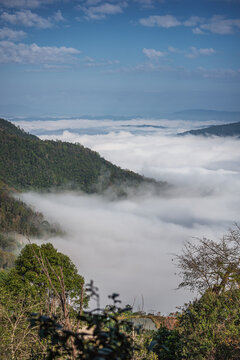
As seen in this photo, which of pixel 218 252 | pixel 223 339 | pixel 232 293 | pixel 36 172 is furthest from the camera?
pixel 36 172

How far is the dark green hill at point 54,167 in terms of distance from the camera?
483ft

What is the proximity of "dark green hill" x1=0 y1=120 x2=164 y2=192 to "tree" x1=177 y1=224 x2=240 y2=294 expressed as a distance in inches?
5168

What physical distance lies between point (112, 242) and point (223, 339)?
134 metres

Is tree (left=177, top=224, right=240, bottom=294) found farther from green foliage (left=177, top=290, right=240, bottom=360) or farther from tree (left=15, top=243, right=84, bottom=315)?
tree (left=15, top=243, right=84, bottom=315)

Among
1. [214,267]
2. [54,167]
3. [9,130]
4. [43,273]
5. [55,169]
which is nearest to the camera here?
[214,267]

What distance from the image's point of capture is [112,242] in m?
144

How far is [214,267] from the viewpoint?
1672 cm

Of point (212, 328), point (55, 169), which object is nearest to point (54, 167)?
point (55, 169)

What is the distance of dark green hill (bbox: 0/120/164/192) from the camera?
147250 mm

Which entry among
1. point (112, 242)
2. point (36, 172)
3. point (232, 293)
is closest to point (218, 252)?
point (232, 293)

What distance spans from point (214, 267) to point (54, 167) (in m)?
144

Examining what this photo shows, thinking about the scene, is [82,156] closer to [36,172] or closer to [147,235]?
[36,172]

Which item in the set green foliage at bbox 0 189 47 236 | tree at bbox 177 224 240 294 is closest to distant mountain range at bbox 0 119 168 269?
green foliage at bbox 0 189 47 236

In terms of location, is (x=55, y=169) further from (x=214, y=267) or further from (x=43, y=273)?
(x=214, y=267)
